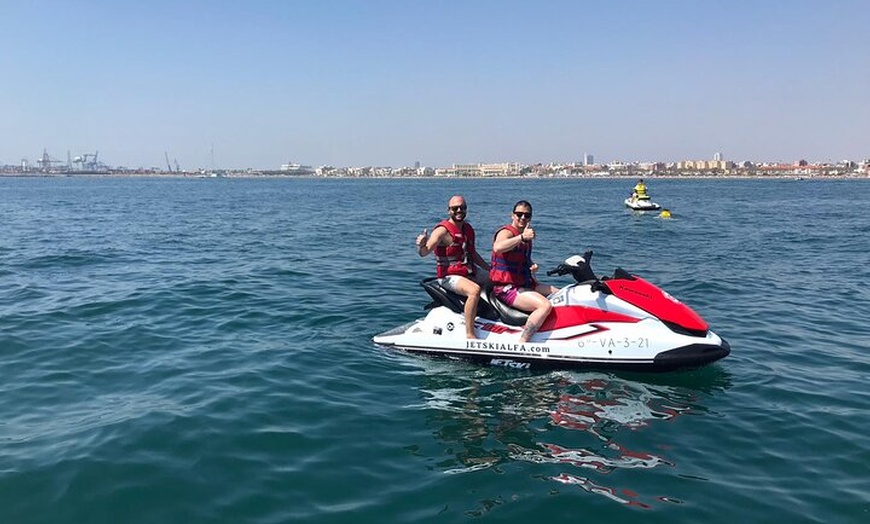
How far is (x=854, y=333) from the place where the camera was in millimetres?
9969

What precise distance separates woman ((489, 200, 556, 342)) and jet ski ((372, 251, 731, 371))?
0.15 meters

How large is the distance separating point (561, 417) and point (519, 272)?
2313mm

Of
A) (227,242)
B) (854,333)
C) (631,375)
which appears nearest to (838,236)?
(854,333)

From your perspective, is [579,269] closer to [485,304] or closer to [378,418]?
[485,304]

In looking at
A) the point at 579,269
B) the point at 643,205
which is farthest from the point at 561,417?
the point at 643,205

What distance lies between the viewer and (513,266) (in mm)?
8219

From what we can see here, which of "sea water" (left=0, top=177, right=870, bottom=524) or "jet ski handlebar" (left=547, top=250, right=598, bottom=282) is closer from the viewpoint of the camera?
"sea water" (left=0, top=177, right=870, bottom=524)

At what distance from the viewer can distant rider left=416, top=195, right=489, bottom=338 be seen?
26.6 ft

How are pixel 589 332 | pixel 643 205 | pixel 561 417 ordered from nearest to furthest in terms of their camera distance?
pixel 561 417, pixel 589 332, pixel 643 205

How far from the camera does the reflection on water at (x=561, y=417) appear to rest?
5.48m

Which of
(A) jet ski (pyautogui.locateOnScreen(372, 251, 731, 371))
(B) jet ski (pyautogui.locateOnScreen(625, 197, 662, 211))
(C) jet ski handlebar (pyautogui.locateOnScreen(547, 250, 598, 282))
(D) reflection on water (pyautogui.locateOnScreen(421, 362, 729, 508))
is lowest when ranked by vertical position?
(D) reflection on water (pyautogui.locateOnScreen(421, 362, 729, 508))

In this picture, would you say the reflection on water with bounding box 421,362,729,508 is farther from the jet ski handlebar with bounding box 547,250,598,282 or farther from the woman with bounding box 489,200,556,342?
the jet ski handlebar with bounding box 547,250,598,282

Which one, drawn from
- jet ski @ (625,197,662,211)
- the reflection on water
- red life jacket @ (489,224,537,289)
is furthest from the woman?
jet ski @ (625,197,662,211)

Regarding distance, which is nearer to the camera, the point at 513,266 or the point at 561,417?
the point at 561,417
